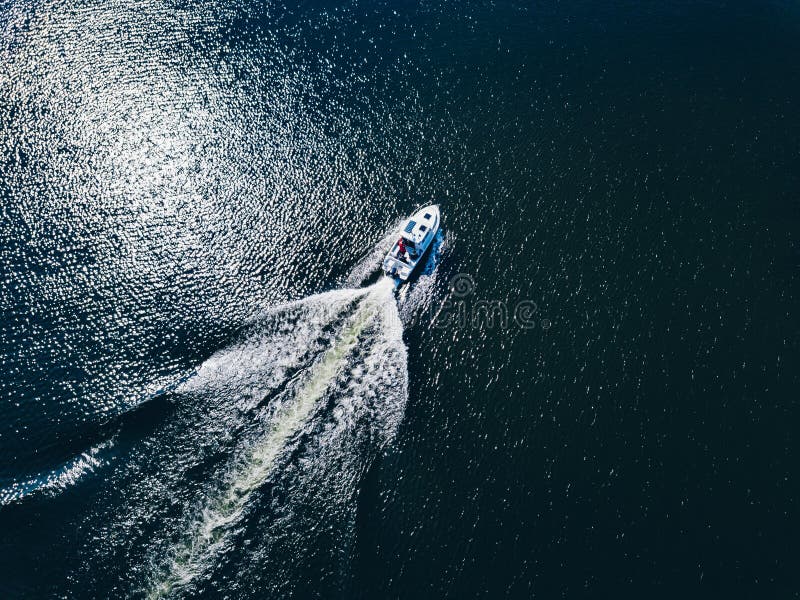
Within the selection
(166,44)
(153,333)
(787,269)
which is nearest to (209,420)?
(153,333)

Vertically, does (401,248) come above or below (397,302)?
above

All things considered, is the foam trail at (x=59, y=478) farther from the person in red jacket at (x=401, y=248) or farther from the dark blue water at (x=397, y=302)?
the person in red jacket at (x=401, y=248)

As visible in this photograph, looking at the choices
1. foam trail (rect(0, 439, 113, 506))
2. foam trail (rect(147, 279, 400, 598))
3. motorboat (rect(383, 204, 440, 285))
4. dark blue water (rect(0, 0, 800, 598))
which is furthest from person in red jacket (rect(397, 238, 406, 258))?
foam trail (rect(0, 439, 113, 506))

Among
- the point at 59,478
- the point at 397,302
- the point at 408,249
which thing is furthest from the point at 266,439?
the point at 408,249

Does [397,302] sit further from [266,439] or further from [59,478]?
[59,478]

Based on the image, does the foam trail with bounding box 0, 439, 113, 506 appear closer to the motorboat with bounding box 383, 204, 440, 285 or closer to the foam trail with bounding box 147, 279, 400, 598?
the foam trail with bounding box 147, 279, 400, 598
